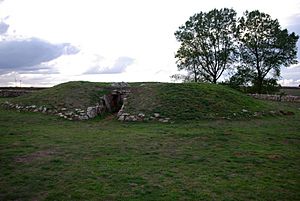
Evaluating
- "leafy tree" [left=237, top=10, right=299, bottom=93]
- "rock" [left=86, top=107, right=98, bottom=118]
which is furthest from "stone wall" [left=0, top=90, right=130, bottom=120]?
"leafy tree" [left=237, top=10, right=299, bottom=93]

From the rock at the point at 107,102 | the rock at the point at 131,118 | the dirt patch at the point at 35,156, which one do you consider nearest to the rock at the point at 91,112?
the rock at the point at 107,102

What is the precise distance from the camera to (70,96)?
21109mm

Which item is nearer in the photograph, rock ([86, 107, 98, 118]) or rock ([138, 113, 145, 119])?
rock ([138, 113, 145, 119])

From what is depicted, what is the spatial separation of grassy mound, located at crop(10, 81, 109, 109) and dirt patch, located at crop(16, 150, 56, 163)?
9085 mm

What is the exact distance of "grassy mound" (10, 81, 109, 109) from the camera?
20.2 m

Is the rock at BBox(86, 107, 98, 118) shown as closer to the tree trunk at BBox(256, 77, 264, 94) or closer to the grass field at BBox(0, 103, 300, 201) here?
the grass field at BBox(0, 103, 300, 201)

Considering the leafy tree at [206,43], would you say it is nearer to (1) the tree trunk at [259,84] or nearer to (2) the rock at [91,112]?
(1) the tree trunk at [259,84]

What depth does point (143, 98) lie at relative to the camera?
67.0 ft

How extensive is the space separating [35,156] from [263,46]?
34400mm

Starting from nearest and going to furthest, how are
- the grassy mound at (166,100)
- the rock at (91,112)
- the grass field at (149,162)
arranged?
the grass field at (149,162)
the grassy mound at (166,100)
the rock at (91,112)

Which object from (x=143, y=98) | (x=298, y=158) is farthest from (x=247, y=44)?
(x=298, y=158)

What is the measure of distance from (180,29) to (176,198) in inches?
1479

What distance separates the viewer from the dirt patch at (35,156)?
9586mm

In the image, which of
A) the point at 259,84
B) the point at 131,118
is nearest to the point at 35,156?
the point at 131,118
